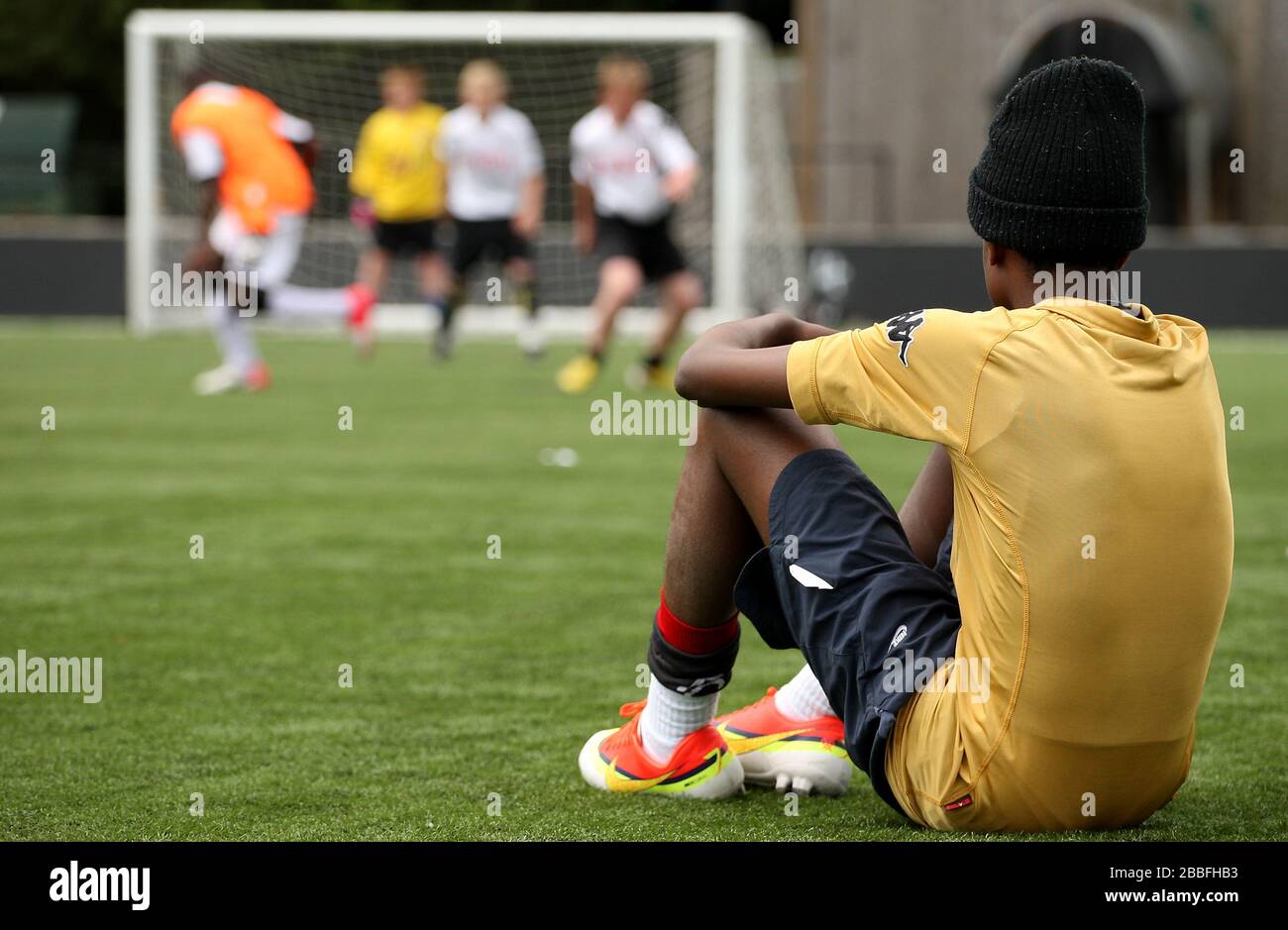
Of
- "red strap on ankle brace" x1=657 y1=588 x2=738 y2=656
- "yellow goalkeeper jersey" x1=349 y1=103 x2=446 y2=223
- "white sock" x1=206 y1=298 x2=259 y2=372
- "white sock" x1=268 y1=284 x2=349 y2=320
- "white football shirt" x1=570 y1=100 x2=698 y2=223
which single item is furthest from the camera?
"yellow goalkeeper jersey" x1=349 y1=103 x2=446 y2=223

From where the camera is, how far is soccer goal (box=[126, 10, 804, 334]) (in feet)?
53.4

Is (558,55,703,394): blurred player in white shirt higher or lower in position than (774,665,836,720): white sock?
higher

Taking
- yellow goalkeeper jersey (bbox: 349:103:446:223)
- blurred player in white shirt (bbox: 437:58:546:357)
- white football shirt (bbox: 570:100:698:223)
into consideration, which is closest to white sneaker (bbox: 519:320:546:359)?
blurred player in white shirt (bbox: 437:58:546:357)

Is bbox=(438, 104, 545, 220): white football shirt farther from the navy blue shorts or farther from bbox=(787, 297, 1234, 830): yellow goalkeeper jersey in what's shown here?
bbox=(787, 297, 1234, 830): yellow goalkeeper jersey

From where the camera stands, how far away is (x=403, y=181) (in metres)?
15.4

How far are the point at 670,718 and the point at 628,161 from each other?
9.60 m

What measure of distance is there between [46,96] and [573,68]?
1879cm

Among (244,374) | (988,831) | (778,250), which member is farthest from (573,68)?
(988,831)

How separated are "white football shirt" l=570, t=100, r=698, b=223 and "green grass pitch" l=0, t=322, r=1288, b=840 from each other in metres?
2.76

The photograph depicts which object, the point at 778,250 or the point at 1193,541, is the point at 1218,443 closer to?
the point at 1193,541

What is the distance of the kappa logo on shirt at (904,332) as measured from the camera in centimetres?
245

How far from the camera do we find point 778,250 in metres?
17.5

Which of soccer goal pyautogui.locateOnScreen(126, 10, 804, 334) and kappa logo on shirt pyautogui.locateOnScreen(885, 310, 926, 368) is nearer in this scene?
kappa logo on shirt pyautogui.locateOnScreen(885, 310, 926, 368)
